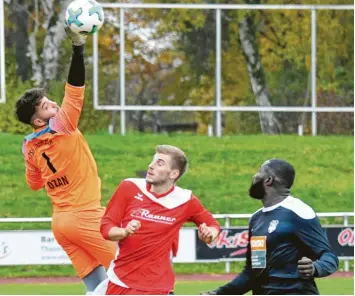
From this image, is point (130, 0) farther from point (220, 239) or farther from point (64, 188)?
point (64, 188)

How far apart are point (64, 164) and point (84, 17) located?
1.16m

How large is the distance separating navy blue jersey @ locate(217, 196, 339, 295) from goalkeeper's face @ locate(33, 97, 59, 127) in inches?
104

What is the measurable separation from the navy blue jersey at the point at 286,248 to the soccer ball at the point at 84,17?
2.64m

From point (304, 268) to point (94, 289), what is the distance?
306 centimetres

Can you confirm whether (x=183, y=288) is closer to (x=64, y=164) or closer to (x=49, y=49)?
(x=64, y=164)

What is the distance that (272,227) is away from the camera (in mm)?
6730

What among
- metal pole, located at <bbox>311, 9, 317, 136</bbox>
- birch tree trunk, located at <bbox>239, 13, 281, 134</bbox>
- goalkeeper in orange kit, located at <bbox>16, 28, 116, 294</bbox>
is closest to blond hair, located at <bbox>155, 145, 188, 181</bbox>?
goalkeeper in orange kit, located at <bbox>16, 28, 116, 294</bbox>

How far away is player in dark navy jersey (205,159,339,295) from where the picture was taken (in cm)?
663

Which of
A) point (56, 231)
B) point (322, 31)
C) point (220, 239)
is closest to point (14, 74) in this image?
point (322, 31)

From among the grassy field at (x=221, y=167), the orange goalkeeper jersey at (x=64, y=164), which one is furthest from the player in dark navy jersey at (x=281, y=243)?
the grassy field at (x=221, y=167)

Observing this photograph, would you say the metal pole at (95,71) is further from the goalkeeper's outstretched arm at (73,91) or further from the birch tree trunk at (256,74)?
the goalkeeper's outstretched arm at (73,91)

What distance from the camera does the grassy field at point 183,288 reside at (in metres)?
15.2

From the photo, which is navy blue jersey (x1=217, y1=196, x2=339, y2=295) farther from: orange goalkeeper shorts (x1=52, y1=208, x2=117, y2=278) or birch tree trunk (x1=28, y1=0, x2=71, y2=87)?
birch tree trunk (x1=28, y1=0, x2=71, y2=87)

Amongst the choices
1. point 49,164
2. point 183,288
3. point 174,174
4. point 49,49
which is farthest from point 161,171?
point 49,49
